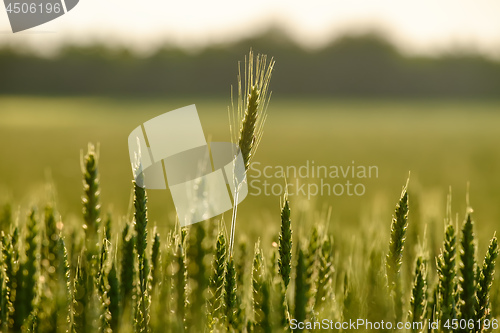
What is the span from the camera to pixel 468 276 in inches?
52.9

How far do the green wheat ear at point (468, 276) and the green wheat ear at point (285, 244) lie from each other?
0.46 meters

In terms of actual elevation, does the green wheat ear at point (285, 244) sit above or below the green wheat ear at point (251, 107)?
below

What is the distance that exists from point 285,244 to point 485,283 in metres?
0.56

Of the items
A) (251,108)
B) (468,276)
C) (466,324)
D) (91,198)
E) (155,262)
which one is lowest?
(466,324)

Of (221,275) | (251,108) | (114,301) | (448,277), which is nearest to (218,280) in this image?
(221,275)

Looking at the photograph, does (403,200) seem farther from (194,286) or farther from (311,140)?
(311,140)

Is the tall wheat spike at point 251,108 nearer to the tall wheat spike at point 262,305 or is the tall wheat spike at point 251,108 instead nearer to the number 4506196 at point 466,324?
the tall wheat spike at point 262,305

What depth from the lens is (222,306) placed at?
140cm

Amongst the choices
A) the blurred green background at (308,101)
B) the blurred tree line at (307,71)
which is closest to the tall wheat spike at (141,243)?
the blurred green background at (308,101)

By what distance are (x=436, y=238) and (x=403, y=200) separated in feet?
3.61

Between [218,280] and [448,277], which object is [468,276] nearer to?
[448,277]

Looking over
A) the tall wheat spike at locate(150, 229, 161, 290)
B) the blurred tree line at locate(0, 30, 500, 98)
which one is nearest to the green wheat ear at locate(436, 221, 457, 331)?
the tall wheat spike at locate(150, 229, 161, 290)

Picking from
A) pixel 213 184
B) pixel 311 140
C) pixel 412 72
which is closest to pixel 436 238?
pixel 213 184

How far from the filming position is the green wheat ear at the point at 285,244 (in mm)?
1339
